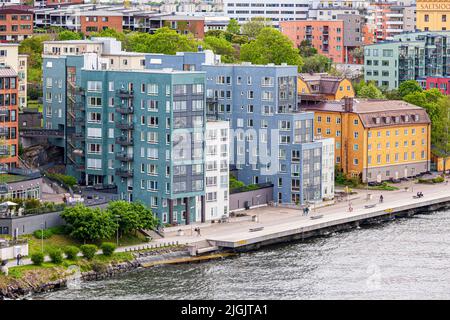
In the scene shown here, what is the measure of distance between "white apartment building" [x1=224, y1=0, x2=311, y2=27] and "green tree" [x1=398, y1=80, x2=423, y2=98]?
61.6m

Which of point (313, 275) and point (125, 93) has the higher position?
point (125, 93)

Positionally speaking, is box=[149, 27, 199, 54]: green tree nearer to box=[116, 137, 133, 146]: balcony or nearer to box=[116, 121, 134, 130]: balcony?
box=[116, 121, 134, 130]: balcony

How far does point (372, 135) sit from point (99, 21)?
46628mm

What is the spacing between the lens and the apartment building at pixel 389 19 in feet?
449

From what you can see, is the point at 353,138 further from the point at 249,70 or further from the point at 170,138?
the point at 170,138

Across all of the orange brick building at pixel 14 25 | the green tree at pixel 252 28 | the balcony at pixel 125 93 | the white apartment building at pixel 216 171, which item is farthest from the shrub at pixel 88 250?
the green tree at pixel 252 28

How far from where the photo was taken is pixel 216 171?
200 ft

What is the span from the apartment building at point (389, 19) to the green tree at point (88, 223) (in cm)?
8531

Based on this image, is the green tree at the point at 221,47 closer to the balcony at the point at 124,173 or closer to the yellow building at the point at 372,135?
the yellow building at the point at 372,135

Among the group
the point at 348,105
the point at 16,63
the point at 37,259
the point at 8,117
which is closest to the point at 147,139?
the point at 8,117

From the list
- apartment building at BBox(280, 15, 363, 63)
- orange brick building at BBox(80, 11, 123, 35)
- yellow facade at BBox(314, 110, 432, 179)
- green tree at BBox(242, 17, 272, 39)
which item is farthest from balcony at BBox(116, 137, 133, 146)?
green tree at BBox(242, 17, 272, 39)

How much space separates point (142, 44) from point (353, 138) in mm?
27467

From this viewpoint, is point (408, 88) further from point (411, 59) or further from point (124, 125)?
point (124, 125)
